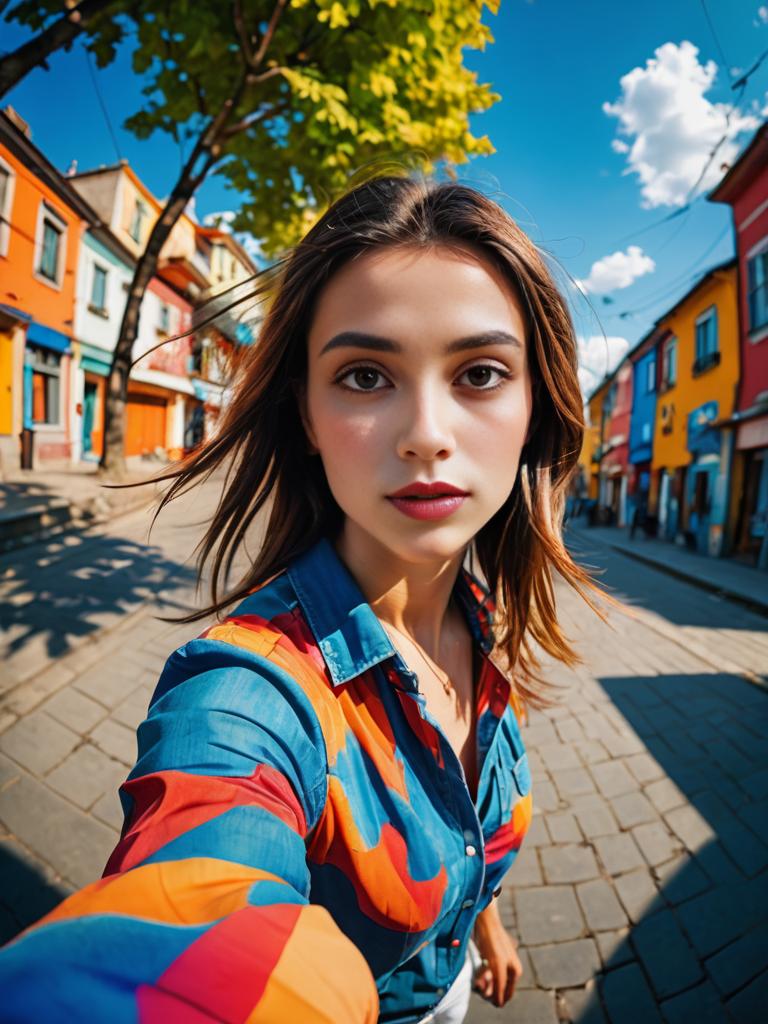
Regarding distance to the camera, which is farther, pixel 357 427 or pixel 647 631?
pixel 647 631

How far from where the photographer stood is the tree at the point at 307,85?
205 inches

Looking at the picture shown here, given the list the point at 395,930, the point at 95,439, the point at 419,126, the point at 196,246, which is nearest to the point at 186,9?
the point at 419,126

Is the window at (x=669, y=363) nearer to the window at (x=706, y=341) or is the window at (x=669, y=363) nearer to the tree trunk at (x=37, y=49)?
the window at (x=706, y=341)

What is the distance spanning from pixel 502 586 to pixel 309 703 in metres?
0.92

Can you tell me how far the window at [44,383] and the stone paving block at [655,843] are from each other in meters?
13.8

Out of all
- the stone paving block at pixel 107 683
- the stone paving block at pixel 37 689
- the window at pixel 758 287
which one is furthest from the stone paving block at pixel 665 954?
the window at pixel 758 287

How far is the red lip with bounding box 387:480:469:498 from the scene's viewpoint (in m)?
0.94

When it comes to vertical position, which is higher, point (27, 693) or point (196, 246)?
point (196, 246)

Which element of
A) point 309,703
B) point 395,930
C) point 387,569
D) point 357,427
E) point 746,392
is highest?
point 746,392

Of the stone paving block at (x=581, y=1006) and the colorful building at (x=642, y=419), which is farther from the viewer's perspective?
the colorful building at (x=642, y=419)

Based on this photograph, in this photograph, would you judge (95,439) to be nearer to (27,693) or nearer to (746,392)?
(27,693)

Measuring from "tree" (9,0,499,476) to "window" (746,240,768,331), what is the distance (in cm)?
757

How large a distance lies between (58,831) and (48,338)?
13.0 meters

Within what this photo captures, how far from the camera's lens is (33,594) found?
178 inches
